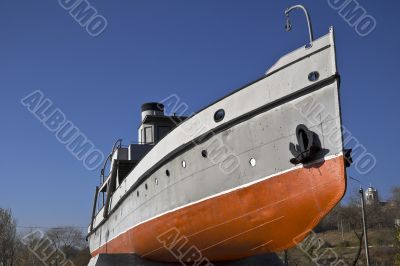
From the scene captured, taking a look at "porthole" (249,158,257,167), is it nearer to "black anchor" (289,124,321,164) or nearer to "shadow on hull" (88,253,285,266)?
"black anchor" (289,124,321,164)

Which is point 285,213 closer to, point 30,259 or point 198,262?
point 198,262

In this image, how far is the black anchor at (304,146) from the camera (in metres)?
7.80

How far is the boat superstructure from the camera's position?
7.90 meters

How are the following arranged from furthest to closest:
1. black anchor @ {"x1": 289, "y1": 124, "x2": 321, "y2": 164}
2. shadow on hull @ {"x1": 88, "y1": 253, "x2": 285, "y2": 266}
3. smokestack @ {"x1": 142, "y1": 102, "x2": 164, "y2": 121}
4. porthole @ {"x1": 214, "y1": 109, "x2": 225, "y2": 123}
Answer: smokestack @ {"x1": 142, "y1": 102, "x2": 164, "y2": 121}
shadow on hull @ {"x1": 88, "y1": 253, "x2": 285, "y2": 266}
porthole @ {"x1": 214, "y1": 109, "x2": 225, "y2": 123}
black anchor @ {"x1": 289, "y1": 124, "x2": 321, "y2": 164}

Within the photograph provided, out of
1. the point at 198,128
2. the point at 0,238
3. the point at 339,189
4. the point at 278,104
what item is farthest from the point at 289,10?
the point at 0,238

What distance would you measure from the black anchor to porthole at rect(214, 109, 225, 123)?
1881 millimetres

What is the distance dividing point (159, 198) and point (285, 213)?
3761 millimetres

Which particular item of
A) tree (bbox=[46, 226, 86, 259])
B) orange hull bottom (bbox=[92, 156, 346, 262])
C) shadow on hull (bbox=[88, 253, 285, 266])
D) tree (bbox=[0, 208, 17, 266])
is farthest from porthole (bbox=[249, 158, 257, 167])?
tree (bbox=[46, 226, 86, 259])

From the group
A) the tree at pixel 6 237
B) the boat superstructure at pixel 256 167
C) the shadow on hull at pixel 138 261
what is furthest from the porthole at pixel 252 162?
the tree at pixel 6 237

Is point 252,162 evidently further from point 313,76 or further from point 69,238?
point 69,238

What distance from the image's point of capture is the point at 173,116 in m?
16.8

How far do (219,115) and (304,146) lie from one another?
2207 millimetres

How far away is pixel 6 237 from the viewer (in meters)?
37.7

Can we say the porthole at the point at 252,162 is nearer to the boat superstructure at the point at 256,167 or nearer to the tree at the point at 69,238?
the boat superstructure at the point at 256,167
